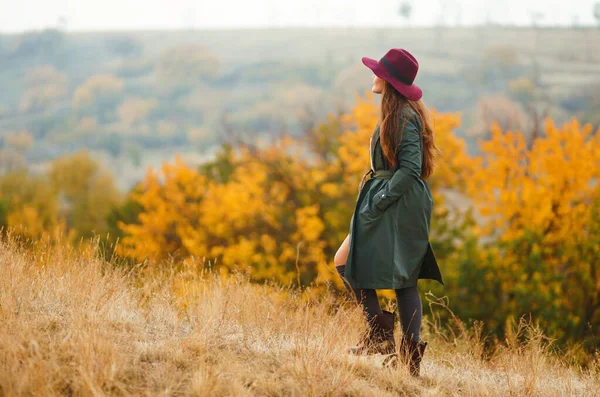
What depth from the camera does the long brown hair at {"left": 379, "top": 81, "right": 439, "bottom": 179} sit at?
144 inches

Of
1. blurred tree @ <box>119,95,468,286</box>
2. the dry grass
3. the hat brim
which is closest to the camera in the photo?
the dry grass

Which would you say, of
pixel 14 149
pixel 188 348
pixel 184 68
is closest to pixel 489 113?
pixel 14 149

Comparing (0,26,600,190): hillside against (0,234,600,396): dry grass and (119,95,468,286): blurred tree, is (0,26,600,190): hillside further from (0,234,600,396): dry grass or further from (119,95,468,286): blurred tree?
(0,234,600,396): dry grass

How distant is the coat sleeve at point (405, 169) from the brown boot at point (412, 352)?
83 cm

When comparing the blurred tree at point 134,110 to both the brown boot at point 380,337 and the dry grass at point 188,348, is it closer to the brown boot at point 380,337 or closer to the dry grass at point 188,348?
the dry grass at point 188,348

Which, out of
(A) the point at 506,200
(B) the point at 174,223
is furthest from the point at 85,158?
(A) the point at 506,200

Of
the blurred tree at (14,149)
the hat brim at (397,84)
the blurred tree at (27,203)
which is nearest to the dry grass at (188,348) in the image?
the hat brim at (397,84)

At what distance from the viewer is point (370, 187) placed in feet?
12.4

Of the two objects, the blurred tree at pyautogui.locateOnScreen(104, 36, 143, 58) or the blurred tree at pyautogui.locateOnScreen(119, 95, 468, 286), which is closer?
the blurred tree at pyautogui.locateOnScreen(119, 95, 468, 286)

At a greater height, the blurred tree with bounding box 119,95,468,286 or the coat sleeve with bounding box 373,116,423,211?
the coat sleeve with bounding box 373,116,423,211

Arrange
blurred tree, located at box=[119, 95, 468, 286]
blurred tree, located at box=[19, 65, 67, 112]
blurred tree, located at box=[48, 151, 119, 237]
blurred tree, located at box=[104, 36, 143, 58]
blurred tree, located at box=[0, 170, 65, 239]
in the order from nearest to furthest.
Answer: blurred tree, located at box=[119, 95, 468, 286] → blurred tree, located at box=[0, 170, 65, 239] → blurred tree, located at box=[48, 151, 119, 237] → blurred tree, located at box=[19, 65, 67, 112] → blurred tree, located at box=[104, 36, 143, 58]

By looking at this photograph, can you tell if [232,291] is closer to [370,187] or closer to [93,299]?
[93,299]

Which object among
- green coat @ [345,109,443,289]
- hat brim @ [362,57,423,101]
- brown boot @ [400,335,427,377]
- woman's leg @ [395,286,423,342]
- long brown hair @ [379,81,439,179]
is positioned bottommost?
brown boot @ [400,335,427,377]

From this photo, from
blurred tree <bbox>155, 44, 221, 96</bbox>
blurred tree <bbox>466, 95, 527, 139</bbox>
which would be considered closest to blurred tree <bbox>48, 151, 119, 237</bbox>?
blurred tree <bbox>466, 95, 527, 139</bbox>
